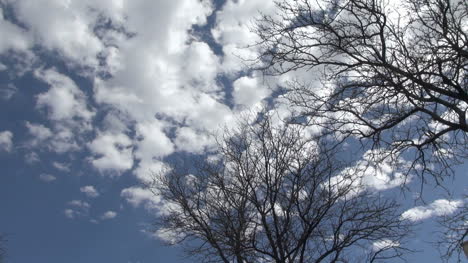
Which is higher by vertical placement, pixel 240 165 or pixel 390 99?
pixel 240 165

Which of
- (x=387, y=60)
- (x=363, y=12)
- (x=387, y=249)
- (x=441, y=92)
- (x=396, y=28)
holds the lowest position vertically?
(x=387, y=249)

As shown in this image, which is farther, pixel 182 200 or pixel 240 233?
pixel 182 200

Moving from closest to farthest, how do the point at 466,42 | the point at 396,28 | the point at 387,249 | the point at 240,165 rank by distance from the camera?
the point at 466,42, the point at 396,28, the point at 387,249, the point at 240,165

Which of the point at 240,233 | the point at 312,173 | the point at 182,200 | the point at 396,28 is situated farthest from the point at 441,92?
the point at 182,200

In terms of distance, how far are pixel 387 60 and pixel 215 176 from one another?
22.7ft

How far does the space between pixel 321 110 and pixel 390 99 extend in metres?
1.15

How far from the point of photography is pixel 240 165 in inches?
460

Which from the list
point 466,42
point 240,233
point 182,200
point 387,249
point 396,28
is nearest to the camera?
point 466,42

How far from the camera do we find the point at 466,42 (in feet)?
17.8

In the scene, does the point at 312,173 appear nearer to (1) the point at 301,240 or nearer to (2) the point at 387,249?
(1) the point at 301,240

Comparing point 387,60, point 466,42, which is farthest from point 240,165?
point 466,42

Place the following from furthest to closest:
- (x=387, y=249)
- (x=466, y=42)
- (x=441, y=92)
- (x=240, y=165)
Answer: (x=240, y=165), (x=387, y=249), (x=441, y=92), (x=466, y=42)

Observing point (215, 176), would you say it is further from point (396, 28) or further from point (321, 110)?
point (396, 28)

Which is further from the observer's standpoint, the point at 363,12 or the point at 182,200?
the point at 182,200
